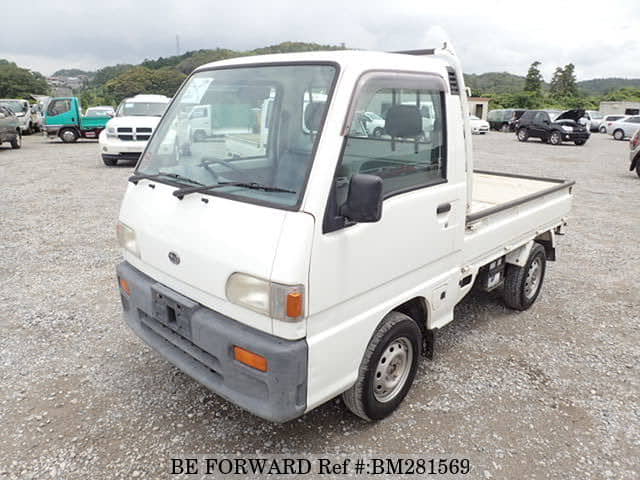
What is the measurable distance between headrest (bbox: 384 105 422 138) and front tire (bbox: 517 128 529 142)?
78.4 feet

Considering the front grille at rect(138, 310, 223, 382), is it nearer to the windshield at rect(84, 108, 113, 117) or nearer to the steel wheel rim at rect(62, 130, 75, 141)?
the steel wheel rim at rect(62, 130, 75, 141)

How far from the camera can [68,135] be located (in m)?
20.2

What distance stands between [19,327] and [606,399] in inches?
188

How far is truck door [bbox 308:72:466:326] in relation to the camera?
89.9 inches

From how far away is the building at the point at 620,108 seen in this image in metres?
39.9

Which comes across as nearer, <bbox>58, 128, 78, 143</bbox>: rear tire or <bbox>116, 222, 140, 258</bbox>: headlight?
<bbox>116, 222, 140, 258</bbox>: headlight

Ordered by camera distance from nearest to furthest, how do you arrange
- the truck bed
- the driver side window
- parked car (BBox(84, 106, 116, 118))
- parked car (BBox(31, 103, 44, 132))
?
the driver side window, the truck bed, parked car (BBox(84, 106, 116, 118)), parked car (BBox(31, 103, 44, 132))

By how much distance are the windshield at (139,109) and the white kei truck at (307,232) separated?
451 inches

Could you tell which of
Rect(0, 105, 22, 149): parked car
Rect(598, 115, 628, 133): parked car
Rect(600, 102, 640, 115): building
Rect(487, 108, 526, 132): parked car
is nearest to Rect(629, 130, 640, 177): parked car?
Rect(598, 115, 628, 133): parked car

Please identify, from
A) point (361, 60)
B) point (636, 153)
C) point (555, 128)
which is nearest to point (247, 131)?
point (361, 60)

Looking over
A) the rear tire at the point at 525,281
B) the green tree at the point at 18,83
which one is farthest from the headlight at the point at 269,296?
the green tree at the point at 18,83

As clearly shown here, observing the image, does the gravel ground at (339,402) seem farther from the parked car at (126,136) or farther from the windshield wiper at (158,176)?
the parked car at (126,136)

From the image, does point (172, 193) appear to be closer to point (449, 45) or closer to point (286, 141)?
point (286, 141)

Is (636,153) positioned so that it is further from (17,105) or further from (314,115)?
(17,105)
